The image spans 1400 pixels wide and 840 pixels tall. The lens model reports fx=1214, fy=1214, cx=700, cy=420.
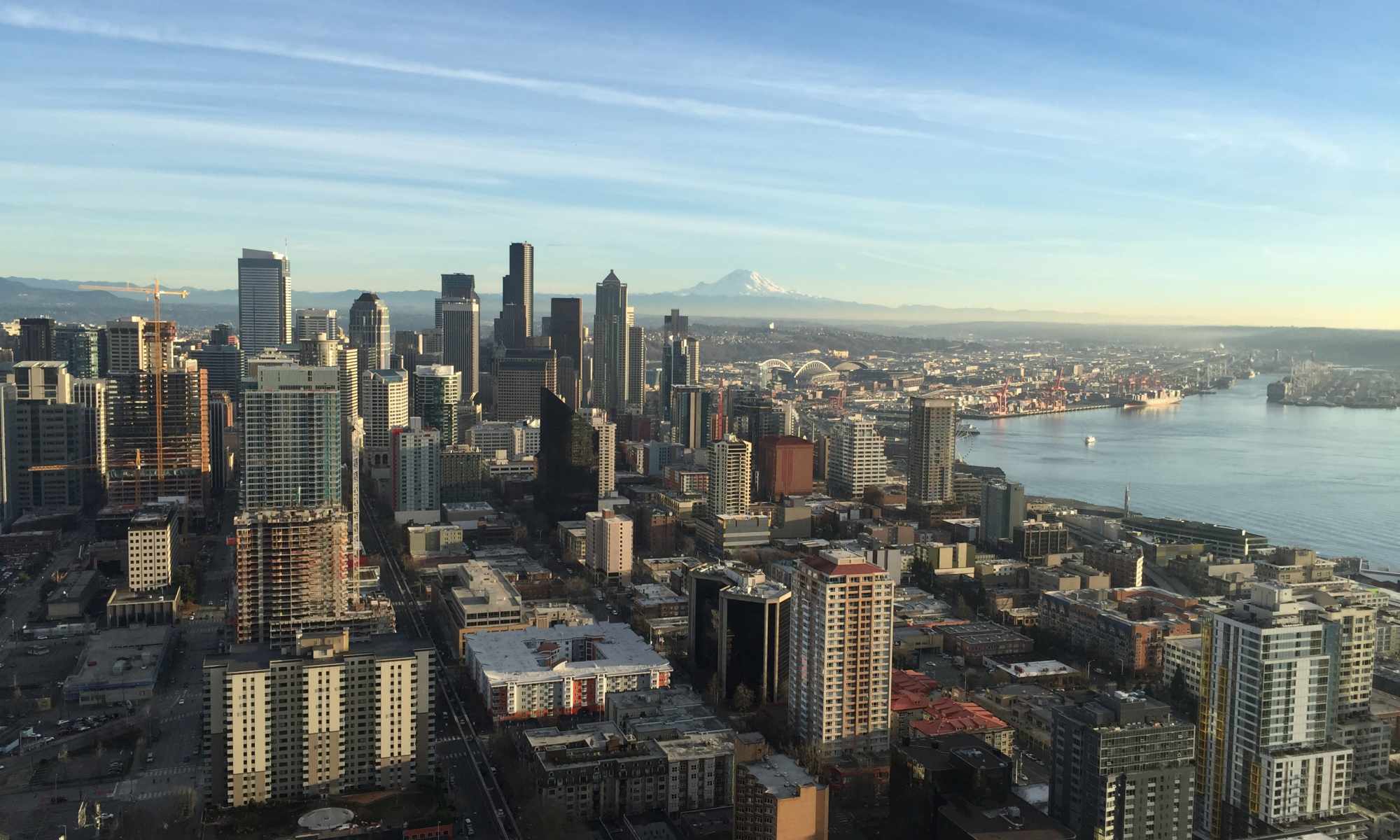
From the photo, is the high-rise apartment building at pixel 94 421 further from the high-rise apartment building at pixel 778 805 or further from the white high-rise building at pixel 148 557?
the high-rise apartment building at pixel 778 805

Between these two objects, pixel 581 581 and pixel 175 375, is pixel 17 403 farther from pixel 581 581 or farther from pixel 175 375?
pixel 581 581

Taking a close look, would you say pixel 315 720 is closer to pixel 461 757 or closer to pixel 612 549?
pixel 461 757

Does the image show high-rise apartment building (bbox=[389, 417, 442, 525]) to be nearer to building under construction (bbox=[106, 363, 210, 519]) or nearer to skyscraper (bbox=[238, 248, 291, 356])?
building under construction (bbox=[106, 363, 210, 519])

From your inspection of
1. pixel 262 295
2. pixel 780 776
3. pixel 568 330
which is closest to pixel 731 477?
pixel 780 776

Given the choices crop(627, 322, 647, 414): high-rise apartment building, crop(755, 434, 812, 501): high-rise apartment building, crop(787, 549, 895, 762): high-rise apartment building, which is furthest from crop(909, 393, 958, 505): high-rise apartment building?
crop(627, 322, 647, 414): high-rise apartment building

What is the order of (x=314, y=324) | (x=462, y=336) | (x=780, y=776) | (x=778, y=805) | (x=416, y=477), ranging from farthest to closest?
(x=462, y=336)
(x=314, y=324)
(x=416, y=477)
(x=780, y=776)
(x=778, y=805)

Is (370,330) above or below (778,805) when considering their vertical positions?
above
